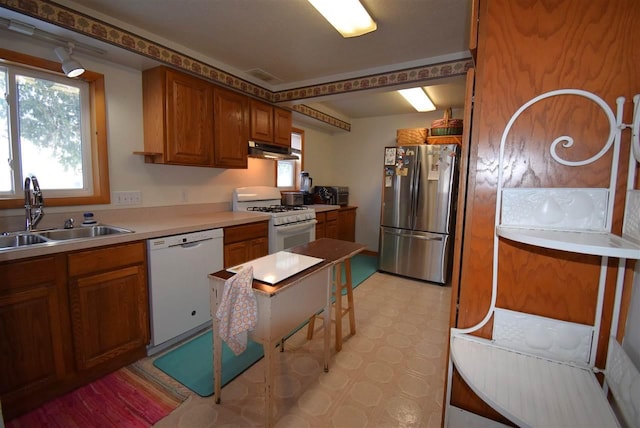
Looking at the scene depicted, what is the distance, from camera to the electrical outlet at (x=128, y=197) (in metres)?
2.43

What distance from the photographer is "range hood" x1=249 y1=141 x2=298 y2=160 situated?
3.21 m

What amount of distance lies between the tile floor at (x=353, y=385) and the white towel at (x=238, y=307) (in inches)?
24.4

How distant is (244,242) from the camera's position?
2.79 meters

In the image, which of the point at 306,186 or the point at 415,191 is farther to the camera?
the point at 306,186

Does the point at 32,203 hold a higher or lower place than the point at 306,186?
lower

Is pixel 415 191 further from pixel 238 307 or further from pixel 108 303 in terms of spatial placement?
pixel 108 303

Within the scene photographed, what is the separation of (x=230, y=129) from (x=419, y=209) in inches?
98.9

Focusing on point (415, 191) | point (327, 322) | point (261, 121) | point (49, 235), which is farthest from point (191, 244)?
point (415, 191)

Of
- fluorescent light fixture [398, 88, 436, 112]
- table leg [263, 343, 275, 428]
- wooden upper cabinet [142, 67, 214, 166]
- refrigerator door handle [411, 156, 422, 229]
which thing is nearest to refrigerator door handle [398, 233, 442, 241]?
refrigerator door handle [411, 156, 422, 229]

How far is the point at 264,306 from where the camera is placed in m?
1.38

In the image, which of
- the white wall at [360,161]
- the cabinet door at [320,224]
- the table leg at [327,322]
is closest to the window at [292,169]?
the white wall at [360,161]

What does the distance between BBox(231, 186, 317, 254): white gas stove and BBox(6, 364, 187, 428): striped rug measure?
158 cm

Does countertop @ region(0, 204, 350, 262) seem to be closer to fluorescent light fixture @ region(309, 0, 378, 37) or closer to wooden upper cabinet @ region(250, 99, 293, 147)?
wooden upper cabinet @ region(250, 99, 293, 147)

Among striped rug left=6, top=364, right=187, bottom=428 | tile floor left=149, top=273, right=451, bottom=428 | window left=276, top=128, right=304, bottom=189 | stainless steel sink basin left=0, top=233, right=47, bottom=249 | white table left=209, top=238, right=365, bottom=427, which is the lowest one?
striped rug left=6, top=364, right=187, bottom=428
